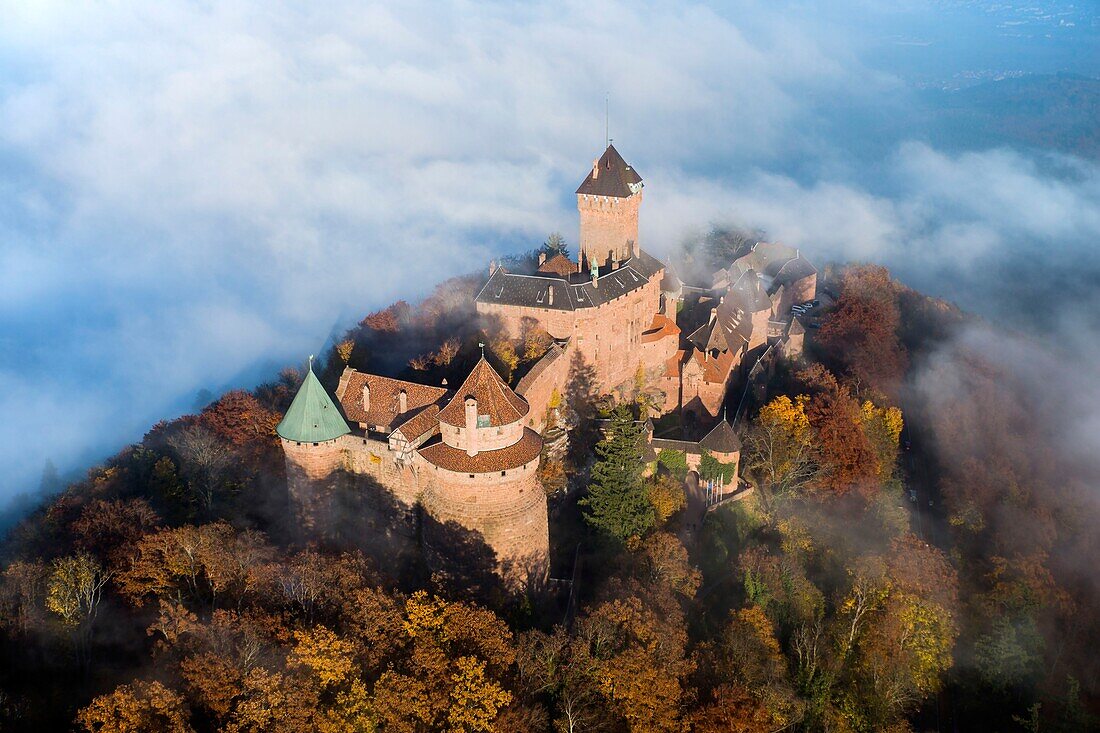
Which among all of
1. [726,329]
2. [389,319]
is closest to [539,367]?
[389,319]

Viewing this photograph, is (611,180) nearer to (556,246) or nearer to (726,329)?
(726,329)

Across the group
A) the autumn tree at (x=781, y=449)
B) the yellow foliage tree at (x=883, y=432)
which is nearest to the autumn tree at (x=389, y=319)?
the autumn tree at (x=781, y=449)

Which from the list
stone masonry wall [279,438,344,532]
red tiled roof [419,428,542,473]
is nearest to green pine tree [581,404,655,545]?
red tiled roof [419,428,542,473]

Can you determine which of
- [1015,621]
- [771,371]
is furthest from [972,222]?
[1015,621]

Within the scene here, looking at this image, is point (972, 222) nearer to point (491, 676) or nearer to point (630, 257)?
point (630, 257)

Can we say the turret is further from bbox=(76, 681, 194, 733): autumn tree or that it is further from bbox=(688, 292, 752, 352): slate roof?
bbox=(76, 681, 194, 733): autumn tree

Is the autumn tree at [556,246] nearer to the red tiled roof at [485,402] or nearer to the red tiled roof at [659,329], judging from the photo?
the red tiled roof at [659,329]
